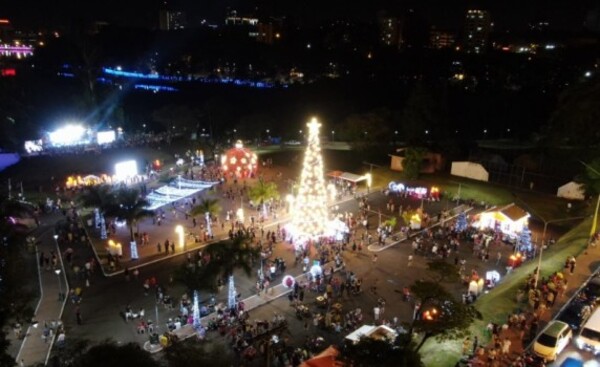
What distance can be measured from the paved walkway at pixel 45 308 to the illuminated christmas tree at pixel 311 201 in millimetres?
13245

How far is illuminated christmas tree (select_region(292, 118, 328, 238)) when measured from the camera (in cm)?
2997

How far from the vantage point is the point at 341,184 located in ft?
145

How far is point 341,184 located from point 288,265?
56.4ft

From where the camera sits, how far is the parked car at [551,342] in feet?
55.0

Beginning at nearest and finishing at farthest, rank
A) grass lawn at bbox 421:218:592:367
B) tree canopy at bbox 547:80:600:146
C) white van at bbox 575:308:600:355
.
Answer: white van at bbox 575:308:600:355, grass lawn at bbox 421:218:592:367, tree canopy at bbox 547:80:600:146

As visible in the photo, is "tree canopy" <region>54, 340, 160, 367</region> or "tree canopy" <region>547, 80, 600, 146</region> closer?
"tree canopy" <region>54, 340, 160, 367</region>

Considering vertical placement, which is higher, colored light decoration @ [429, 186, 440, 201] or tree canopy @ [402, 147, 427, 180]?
tree canopy @ [402, 147, 427, 180]

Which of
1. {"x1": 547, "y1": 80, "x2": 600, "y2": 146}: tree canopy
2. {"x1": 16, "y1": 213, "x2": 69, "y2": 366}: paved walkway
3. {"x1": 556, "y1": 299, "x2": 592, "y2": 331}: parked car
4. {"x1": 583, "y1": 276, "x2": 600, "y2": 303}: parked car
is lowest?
{"x1": 16, "y1": 213, "x2": 69, "y2": 366}: paved walkway

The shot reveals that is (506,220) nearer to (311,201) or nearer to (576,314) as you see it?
(311,201)

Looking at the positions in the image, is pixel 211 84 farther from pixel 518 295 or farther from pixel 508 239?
pixel 518 295

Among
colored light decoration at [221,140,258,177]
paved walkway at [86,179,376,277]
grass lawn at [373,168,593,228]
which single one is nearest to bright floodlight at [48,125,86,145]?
colored light decoration at [221,140,258,177]

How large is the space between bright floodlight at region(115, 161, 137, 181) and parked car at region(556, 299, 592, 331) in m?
35.7

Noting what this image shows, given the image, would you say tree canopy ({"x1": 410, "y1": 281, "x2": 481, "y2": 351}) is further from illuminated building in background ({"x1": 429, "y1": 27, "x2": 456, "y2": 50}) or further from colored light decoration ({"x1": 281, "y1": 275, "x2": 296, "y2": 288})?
illuminated building in background ({"x1": 429, "y1": 27, "x2": 456, "y2": 50})

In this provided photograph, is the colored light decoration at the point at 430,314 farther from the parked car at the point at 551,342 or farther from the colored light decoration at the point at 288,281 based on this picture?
the colored light decoration at the point at 288,281
